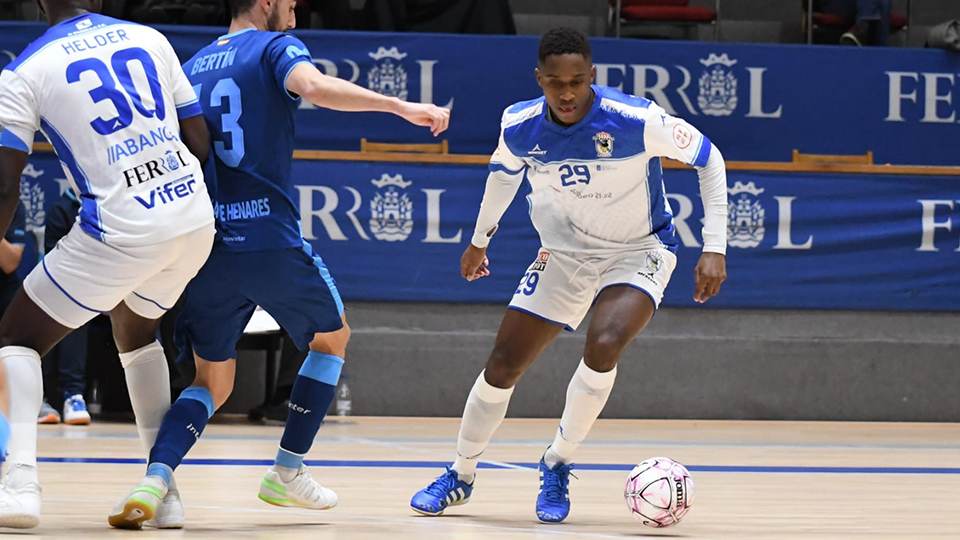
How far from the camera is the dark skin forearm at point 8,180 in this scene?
3.67 metres

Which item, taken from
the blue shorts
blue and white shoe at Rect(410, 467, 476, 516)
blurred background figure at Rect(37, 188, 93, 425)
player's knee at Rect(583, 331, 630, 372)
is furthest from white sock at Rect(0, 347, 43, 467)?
blurred background figure at Rect(37, 188, 93, 425)

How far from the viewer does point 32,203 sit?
927 centimetres

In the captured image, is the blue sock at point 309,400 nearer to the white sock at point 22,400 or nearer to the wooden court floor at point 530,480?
the wooden court floor at point 530,480

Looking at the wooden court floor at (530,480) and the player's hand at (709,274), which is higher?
the player's hand at (709,274)

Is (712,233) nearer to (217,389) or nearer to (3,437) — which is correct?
(217,389)

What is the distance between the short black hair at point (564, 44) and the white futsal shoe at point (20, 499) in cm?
211

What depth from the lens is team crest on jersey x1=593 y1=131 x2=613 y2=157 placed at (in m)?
4.66

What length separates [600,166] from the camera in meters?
4.72

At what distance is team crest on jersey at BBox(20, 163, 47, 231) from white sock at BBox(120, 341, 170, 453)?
549 centimetres

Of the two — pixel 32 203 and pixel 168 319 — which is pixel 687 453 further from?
pixel 32 203

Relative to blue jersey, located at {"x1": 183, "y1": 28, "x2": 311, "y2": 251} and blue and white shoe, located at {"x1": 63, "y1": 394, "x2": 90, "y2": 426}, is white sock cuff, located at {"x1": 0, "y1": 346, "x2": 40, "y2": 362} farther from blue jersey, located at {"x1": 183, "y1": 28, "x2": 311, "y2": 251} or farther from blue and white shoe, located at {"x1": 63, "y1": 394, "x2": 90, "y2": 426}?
blue and white shoe, located at {"x1": 63, "y1": 394, "x2": 90, "y2": 426}

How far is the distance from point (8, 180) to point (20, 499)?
0.87m

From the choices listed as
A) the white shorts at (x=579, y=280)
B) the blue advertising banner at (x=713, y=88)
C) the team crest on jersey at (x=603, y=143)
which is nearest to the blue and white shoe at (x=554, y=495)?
the white shorts at (x=579, y=280)

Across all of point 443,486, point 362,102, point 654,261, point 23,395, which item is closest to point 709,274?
point 654,261
